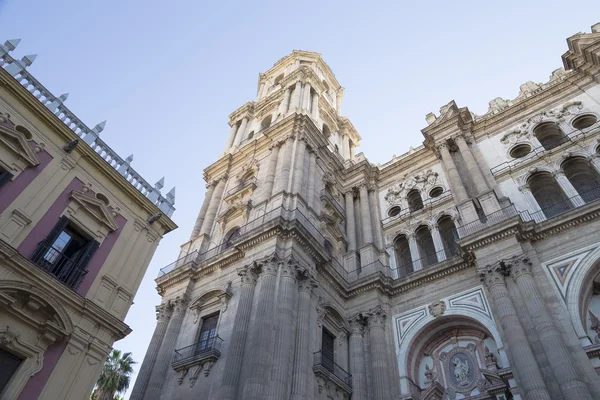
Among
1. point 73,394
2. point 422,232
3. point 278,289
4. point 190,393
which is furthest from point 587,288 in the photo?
point 73,394

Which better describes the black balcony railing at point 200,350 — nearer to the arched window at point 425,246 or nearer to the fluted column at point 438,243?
the arched window at point 425,246

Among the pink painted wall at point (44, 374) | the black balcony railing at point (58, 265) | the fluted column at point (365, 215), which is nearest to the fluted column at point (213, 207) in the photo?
the fluted column at point (365, 215)

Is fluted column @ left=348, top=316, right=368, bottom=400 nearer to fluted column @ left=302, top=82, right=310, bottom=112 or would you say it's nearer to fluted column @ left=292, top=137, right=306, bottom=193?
fluted column @ left=292, top=137, right=306, bottom=193

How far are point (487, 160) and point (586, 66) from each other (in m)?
7.67

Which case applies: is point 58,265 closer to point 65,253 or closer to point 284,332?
point 65,253

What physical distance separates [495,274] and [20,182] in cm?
1708

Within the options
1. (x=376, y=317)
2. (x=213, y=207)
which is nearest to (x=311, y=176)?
(x=213, y=207)

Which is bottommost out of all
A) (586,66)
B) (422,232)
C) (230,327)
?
(230,327)

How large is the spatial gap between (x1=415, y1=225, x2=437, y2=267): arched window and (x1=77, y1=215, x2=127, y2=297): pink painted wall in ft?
49.2

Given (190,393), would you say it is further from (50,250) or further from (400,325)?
(400,325)

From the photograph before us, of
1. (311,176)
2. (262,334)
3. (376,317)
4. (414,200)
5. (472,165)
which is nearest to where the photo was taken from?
(262,334)

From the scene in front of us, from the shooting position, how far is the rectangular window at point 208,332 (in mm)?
18672

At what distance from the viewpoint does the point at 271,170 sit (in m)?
26.0

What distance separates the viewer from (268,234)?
20219 mm
